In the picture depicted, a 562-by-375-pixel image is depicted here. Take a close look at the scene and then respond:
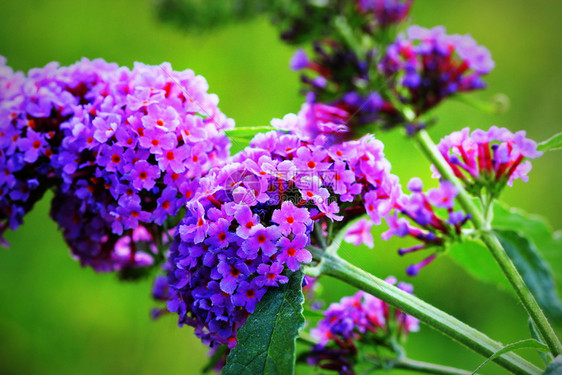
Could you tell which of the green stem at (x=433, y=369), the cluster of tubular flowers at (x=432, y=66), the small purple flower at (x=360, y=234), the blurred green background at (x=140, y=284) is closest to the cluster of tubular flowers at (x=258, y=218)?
the small purple flower at (x=360, y=234)

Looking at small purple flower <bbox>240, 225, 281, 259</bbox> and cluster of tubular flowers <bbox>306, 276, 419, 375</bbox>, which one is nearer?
small purple flower <bbox>240, 225, 281, 259</bbox>

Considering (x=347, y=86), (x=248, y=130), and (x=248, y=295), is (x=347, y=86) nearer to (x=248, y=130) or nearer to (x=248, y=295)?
(x=248, y=130)

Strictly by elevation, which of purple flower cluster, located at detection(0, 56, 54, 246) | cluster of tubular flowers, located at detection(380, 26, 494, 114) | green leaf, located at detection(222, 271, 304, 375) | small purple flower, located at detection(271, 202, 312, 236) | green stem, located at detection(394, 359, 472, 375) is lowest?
green stem, located at detection(394, 359, 472, 375)

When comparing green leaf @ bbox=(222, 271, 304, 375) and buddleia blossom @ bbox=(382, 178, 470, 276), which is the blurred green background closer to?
buddleia blossom @ bbox=(382, 178, 470, 276)

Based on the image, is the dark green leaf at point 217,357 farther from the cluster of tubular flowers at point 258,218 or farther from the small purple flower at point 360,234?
the small purple flower at point 360,234

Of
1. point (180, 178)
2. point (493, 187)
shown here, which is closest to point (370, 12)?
point (493, 187)

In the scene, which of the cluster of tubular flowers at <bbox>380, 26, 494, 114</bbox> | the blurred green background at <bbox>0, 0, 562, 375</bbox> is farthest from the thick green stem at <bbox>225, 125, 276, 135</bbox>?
the blurred green background at <bbox>0, 0, 562, 375</bbox>
